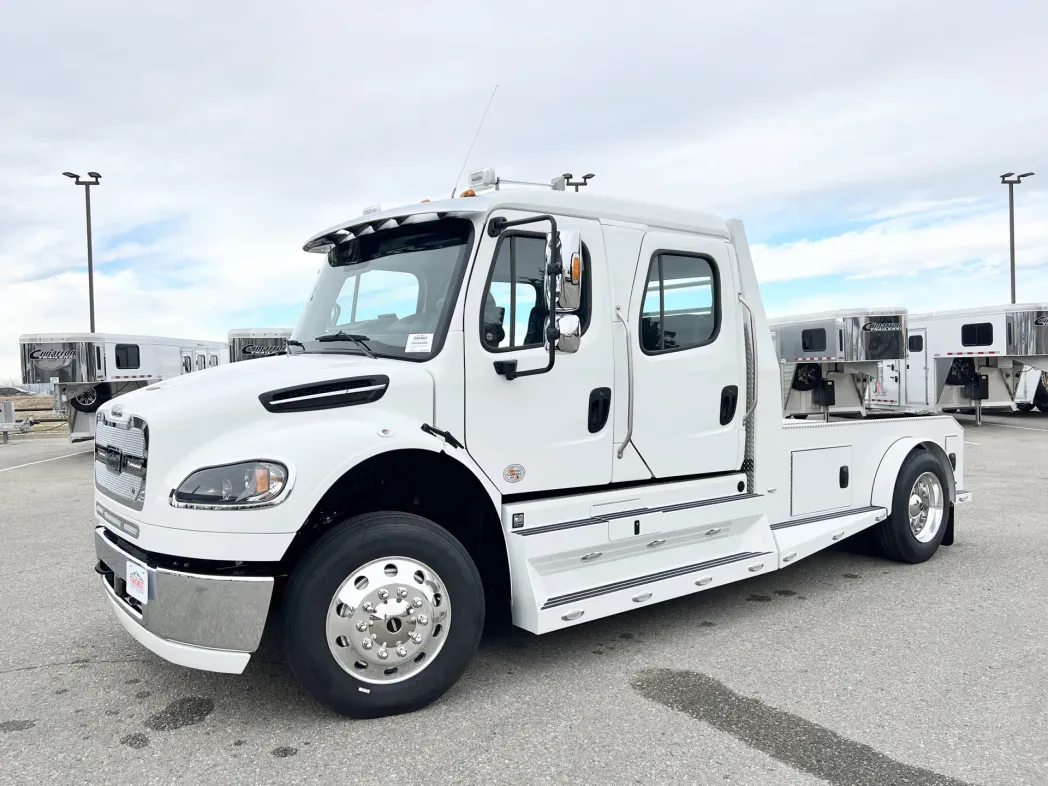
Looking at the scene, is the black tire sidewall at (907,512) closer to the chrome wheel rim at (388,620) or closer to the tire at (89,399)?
the chrome wheel rim at (388,620)

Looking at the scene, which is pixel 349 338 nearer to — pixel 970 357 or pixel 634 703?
pixel 634 703

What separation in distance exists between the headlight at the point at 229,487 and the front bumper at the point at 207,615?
1.05 ft

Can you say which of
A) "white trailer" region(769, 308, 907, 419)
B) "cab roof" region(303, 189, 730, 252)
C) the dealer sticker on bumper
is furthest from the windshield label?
"white trailer" region(769, 308, 907, 419)

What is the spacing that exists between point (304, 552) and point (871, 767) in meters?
2.46

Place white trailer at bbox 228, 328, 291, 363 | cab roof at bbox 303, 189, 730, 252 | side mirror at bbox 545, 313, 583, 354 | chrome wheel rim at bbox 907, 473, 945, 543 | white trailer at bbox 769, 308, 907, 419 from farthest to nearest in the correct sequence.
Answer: white trailer at bbox 228, 328, 291, 363 → white trailer at bbox 769, 308, 907, 419 → chrome wheel rim at bbox 907, 473, 945, 543 → cab roof at bbox 303, 189, 730, 252 → side mirror at bbox 545, 313, 583, 354

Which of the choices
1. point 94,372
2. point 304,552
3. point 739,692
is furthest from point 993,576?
point 94,372

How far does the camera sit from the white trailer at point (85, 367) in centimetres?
1582

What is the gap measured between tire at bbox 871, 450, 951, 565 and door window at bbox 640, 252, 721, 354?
2434mm

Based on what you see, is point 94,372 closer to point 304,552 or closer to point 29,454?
point 29,454

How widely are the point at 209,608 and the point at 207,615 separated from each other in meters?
0.03

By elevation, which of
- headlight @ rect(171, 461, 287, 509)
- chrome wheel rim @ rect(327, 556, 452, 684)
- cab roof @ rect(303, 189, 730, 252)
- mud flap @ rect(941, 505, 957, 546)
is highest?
cab roof @ rect(303, 189, 730, 252)

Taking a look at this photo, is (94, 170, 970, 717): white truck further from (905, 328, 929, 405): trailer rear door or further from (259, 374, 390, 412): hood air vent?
(905, 328, 929, 405): trailer rear door

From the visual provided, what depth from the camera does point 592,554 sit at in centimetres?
430

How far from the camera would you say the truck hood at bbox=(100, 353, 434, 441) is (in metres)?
3.37
